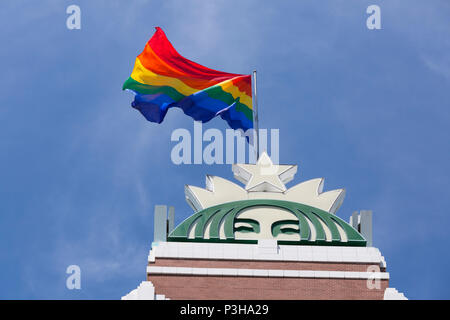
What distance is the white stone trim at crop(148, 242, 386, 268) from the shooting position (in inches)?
960

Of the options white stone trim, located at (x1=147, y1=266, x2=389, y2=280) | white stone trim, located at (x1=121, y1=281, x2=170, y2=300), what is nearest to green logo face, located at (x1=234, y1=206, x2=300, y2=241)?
white stone trim, located at (x1=147, y1=266, x2=389, y2=280)

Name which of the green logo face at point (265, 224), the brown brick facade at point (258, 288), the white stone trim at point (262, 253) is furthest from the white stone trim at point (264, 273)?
the green logo face at point (265, 224)

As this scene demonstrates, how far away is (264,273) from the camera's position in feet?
79.0

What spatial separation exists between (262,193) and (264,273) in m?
3.61

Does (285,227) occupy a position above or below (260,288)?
above

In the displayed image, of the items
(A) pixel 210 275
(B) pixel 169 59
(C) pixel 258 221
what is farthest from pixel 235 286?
(B) pixel 169 59

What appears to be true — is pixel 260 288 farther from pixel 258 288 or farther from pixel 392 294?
pixel 392 294

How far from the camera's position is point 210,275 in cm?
2409

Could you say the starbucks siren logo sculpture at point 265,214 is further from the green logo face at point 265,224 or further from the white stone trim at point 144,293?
the white stone trim at point 144,293

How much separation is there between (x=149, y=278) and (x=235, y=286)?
249cm

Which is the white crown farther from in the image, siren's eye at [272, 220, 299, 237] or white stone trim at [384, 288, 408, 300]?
white stone trim at [384, 288, 408, 300]

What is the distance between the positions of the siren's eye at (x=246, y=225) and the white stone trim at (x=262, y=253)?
2.38 ft

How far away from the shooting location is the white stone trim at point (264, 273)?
24.1 meters

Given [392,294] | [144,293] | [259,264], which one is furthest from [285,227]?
[144,293]
